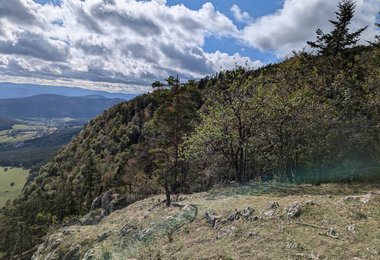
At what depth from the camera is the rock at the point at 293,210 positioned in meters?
20.1

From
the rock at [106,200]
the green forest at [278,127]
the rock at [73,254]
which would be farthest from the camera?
the rock at [106,200]

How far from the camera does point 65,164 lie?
153 metres

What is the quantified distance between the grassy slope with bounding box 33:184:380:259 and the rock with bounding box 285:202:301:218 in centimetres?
32

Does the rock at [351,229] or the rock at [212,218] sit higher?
the rock at [351,229]

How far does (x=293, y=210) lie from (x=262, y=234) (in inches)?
107

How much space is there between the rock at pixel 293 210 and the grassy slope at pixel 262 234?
0.32m

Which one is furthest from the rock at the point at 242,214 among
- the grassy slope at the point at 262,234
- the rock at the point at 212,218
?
the rock at the point at 212,218

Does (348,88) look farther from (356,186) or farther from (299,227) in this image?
(299,227)

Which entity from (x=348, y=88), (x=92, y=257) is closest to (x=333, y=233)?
(x=92, y=257)

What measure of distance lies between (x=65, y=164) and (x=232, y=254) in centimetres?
14713

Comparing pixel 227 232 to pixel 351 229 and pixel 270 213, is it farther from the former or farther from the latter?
pixel 351 229

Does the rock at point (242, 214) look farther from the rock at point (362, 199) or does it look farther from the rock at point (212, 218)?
the rock at point (362, 199)

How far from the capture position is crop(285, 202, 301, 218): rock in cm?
2013

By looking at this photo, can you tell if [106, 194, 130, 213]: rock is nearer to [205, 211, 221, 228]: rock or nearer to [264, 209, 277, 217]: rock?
[205, 211, 221, 228]: rock
